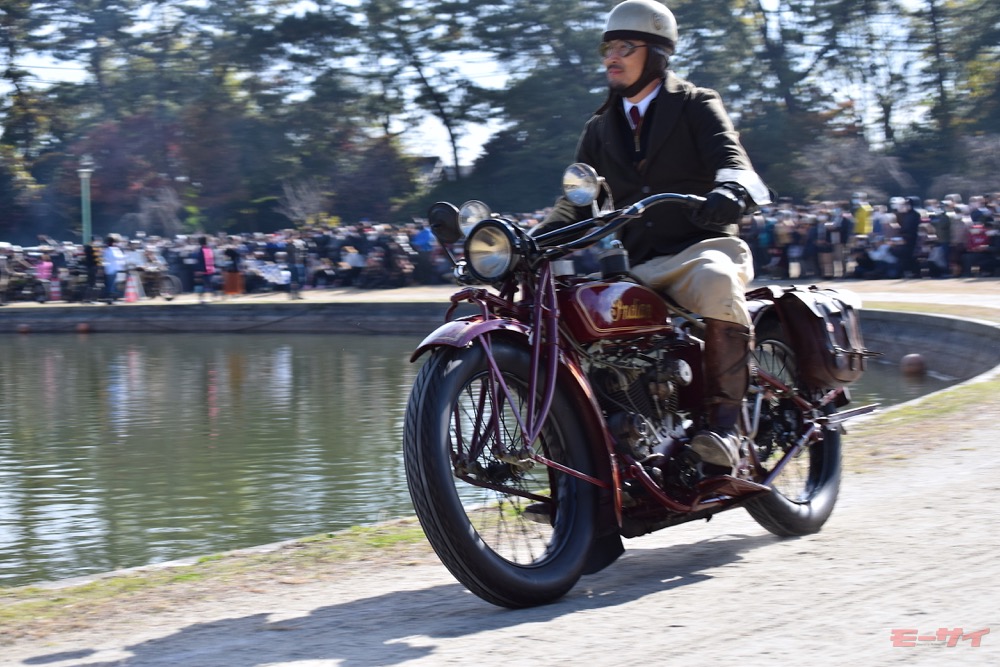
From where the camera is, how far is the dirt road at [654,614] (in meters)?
3.63

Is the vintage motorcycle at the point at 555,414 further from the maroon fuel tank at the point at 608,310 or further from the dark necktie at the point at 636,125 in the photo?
the dark necktie at the point at 636,125

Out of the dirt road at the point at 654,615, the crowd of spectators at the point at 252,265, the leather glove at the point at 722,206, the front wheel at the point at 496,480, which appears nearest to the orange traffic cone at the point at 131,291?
the crowd of spectators at the point at 252,265

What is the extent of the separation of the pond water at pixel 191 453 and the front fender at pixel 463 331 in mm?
2829

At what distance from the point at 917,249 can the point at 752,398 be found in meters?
21.6

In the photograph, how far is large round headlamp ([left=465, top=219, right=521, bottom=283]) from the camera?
13.8 feet

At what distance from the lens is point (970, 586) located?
4.18m

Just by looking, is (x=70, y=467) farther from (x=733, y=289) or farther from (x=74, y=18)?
(x=74, y=18)

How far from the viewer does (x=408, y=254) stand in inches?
1177

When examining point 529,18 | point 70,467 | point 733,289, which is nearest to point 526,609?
point 733,289

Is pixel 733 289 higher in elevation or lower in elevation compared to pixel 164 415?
higher

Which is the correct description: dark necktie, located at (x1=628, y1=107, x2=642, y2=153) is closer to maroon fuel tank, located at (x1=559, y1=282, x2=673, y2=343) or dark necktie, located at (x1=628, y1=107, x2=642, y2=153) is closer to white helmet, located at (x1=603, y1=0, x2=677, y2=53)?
white helmet, located at (x1=603, y1=0, x2=677, y2=53)

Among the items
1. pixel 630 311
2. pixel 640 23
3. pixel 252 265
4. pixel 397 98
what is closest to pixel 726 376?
pixel 630 311

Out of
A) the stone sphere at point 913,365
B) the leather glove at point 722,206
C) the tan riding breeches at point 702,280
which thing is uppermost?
the leather glove at point 722,206

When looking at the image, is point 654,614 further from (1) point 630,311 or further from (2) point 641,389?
(1) point 630,311
